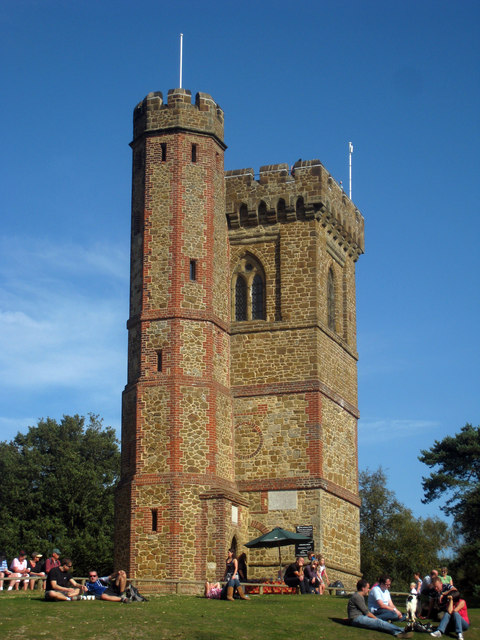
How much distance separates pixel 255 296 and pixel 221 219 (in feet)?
10.1

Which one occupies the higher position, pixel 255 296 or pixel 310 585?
pixel 255 296

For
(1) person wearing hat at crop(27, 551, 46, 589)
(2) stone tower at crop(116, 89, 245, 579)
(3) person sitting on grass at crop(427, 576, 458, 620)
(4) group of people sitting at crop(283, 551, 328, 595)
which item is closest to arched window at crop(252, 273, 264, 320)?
(2) stone tower at crop(116, 89, 245, 579)

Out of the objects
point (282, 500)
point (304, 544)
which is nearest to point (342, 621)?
point (304, 544)

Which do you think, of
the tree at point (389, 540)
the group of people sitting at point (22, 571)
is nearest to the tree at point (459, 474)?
the tree at point (389, 540)

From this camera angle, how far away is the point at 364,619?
78.1ft

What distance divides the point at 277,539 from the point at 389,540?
23761 millimetres

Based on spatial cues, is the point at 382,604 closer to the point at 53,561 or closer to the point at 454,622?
the point at 454,622

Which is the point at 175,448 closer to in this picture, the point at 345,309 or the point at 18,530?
the point at 345,309

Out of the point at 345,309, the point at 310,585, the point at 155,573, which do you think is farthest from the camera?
the point at 345,309

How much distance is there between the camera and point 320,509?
3712cm

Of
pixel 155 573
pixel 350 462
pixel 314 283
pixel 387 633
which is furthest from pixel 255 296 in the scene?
pixel 387 633

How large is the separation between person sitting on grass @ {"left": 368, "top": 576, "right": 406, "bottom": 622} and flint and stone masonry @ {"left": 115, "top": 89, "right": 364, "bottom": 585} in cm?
1071

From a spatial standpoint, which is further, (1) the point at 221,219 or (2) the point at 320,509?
(1) the point at 221,219

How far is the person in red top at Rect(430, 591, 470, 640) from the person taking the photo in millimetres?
23969
